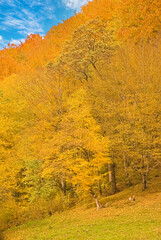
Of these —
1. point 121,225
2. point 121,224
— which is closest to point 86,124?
point 121,224

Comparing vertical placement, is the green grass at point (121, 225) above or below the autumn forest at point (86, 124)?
below

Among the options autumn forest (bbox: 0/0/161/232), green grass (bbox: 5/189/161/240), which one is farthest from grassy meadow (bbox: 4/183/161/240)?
autumn forest (bbox: 0/0/161/232)

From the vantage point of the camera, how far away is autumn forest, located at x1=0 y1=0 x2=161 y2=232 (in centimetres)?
2113

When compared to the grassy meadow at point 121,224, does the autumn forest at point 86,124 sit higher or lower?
higher

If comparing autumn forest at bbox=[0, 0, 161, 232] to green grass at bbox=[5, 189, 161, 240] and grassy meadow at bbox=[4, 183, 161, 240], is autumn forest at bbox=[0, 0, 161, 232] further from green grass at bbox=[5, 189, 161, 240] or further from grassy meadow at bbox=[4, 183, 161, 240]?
green grass at bbox=[5, 189, 161, 240]

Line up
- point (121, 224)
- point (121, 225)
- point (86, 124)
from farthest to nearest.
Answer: point (86, 124), point (121, 224), point (121, 225)

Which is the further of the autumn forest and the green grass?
the autumn forest

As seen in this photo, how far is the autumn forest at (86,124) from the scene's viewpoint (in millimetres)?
21128

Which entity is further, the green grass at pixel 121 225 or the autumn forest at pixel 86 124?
the autumn forest at pixel 86 124

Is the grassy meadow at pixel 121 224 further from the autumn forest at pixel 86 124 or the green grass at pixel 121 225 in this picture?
the autumn forest at pixel 86 124

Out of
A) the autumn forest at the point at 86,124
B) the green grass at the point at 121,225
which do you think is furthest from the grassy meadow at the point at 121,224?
the autumn forest at the point at 86,124

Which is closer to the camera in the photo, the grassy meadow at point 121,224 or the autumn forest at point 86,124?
the grassy meadow at point 121,224

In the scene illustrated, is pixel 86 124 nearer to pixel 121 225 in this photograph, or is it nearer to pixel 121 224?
pixel 121 224

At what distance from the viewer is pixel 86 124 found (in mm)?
21578
